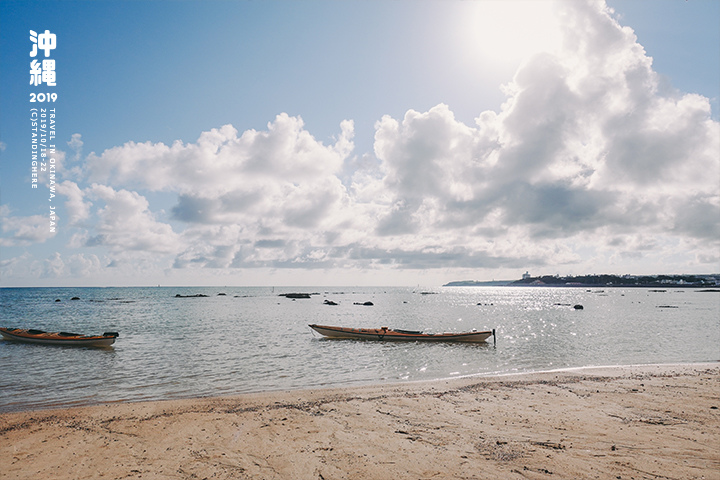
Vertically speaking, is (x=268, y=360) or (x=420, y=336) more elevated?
(x=268, y=360)

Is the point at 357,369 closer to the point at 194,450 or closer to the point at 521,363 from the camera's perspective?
the point at 521,363

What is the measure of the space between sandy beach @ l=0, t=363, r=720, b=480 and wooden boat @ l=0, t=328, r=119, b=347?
1983 cm

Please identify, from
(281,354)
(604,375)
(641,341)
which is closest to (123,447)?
(281,354)

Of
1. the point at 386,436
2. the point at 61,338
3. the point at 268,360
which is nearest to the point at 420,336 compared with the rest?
the point at 268,360

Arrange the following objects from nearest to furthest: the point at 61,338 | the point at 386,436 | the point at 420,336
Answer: the point at 386,436
the point at 61,338
the point at 420,336

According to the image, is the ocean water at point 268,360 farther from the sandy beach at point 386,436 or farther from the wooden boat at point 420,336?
the sandy beach at point 386,436

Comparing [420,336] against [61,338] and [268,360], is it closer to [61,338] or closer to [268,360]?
[268,360]

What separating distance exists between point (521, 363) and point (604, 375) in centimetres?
676

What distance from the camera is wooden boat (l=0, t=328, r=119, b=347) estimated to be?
3172 centimetres

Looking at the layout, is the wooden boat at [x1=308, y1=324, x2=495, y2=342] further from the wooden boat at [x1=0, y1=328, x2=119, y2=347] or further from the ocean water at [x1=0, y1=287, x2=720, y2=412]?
the wooden boat at [x1=0, y1=328, x2=119, y2=347]

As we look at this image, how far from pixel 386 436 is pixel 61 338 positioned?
35509 mm

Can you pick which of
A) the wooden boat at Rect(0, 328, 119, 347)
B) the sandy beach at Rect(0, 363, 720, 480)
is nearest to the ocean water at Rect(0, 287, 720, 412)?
the wooden boat at Rect(0, 328, 119, 347)

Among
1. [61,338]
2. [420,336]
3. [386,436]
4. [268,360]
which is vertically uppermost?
[386,436]

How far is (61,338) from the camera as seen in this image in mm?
33031
